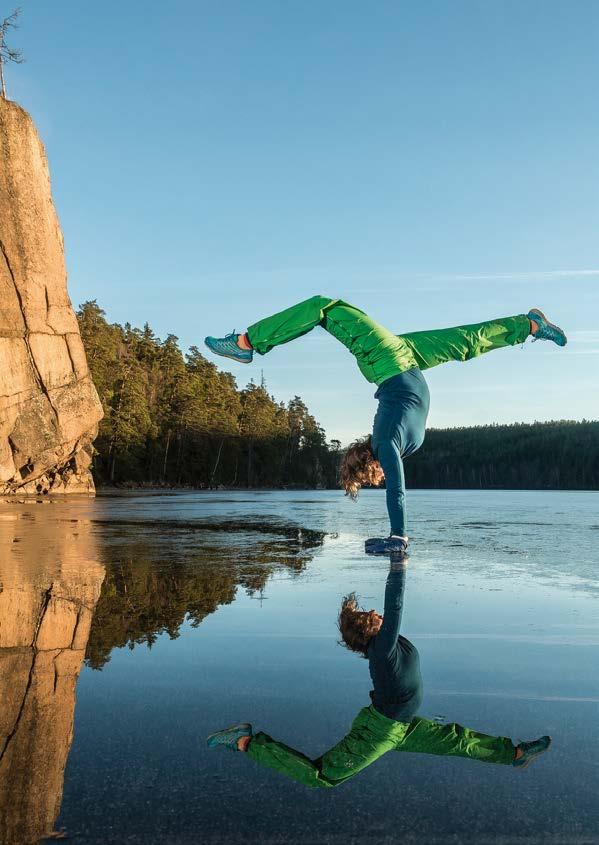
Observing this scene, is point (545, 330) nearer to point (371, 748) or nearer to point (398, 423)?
point (398, 423)

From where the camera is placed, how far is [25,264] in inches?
1186

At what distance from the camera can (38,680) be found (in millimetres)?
1945

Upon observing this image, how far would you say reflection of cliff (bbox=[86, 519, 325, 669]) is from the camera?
110 inches

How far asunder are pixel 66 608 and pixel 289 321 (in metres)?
2.49

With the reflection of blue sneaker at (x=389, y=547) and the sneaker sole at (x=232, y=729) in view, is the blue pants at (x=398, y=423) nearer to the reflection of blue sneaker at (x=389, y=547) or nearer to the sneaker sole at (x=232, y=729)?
the reflection of blue sneaker at (x=389, y=547)

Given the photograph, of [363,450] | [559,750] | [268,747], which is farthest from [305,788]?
[363,450]

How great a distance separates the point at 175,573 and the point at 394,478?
182cm

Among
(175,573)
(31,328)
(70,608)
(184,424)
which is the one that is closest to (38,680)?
(70,608)

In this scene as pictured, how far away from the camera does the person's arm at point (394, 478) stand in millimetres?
5258

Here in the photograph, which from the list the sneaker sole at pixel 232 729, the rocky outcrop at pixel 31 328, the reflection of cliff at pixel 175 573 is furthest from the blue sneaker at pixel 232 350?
the rocky outcrop at pixel 31 328

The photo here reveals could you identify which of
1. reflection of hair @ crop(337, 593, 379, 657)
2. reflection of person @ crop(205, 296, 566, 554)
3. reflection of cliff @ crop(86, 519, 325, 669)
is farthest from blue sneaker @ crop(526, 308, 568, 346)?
reflection of hair @ crop(337, 593, 379, 657)

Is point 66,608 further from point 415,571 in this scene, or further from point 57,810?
point 415,571

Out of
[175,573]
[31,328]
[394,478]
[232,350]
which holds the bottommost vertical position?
[175,573]

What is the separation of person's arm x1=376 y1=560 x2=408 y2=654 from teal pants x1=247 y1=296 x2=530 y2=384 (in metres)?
1.48
